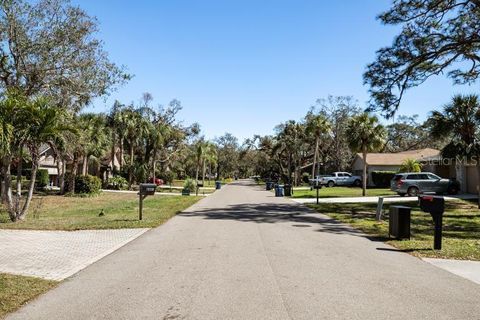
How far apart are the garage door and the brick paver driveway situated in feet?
87.5

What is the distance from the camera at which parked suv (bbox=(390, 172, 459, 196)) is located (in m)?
30.0

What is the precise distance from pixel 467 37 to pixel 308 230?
Answer: 40.7ft

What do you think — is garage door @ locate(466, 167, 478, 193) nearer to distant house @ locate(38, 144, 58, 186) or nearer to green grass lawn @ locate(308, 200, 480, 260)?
green grass lawn @ locate(308, 200, 480, 260)

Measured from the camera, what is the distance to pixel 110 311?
5.49 metres

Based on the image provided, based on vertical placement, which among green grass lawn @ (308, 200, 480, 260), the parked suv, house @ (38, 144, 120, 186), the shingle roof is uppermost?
the shingle roof

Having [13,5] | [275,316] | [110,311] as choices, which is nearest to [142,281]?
[110,311]

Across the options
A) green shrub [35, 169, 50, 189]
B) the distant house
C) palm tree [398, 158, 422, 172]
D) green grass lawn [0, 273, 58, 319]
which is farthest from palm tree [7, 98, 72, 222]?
palm tree [398, 158, 422, 172]

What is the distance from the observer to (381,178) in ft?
155

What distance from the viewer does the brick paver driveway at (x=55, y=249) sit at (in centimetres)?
796

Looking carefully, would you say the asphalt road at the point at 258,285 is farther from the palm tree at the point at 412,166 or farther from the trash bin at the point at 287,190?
the palm tree at the point at 412,166

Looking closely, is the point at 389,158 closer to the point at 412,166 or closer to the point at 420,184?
the point at 412,166

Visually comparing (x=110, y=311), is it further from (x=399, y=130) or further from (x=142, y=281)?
(x=399, y=130)

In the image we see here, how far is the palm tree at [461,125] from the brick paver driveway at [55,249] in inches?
659

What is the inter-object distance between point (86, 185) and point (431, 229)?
26.0 m
